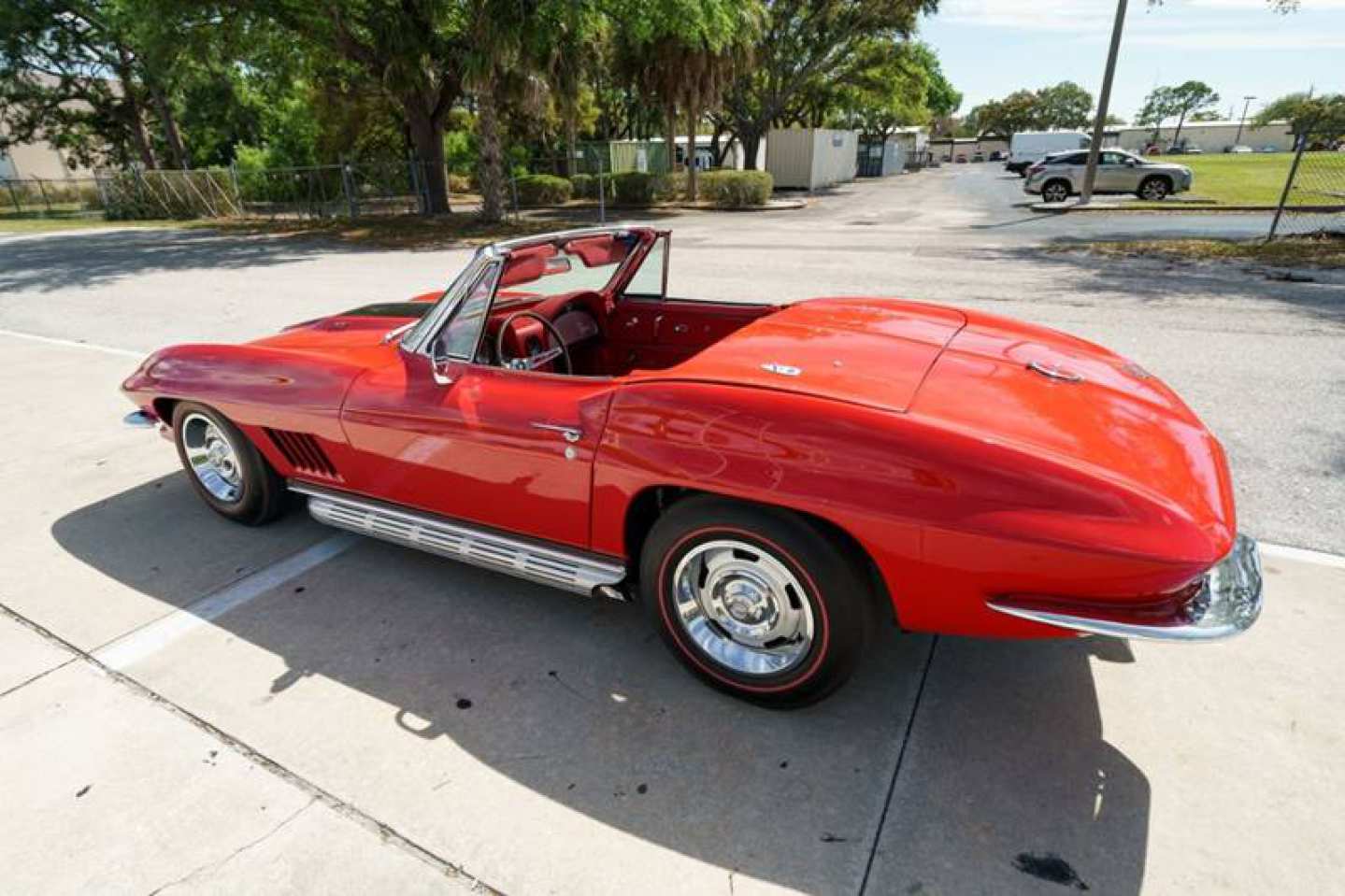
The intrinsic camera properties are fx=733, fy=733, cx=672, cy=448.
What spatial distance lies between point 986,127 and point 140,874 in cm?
13613

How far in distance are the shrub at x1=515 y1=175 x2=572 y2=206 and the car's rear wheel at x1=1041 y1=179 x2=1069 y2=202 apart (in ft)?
55.9

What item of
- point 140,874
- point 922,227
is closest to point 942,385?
point 140,874

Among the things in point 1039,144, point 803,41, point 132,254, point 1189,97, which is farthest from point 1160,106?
point 132,254

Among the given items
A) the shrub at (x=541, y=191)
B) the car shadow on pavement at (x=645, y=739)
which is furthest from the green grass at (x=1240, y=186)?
the shrub at (x=541, y=191)

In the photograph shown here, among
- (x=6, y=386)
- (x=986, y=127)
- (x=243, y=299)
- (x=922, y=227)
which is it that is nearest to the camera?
(x=6, y=386)

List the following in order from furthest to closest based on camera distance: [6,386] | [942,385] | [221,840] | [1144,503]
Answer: [6,386] → [942,385] → [221,840] → [1144,503]

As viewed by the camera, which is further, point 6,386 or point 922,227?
point 922,227

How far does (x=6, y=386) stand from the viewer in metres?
6.18

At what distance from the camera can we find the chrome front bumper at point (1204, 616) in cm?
179

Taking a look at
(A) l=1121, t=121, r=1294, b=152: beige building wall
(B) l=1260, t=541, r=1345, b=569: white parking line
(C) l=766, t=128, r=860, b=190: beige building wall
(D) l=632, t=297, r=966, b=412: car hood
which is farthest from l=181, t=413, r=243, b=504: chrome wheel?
(A) l=1121, t=121, r=1294, b=152: beige building wall

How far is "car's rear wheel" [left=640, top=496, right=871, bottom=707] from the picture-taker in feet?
6.89

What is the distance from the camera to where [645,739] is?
2.32 m

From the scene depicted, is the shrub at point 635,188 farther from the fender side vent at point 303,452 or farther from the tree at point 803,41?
the fender side vent at point 303,452

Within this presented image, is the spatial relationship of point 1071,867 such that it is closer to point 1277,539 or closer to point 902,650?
point 902,650
